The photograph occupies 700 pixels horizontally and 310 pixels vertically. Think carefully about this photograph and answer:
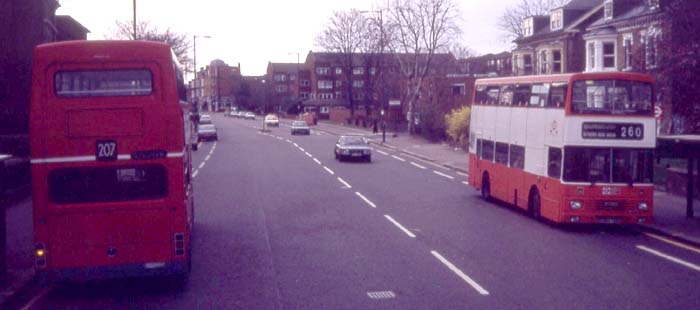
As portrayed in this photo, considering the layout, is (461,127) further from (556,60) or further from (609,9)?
(556,60)

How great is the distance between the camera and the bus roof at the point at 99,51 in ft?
36.2

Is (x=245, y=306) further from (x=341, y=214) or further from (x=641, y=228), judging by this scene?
(x=641, y=228)

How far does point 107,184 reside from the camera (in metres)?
11.3

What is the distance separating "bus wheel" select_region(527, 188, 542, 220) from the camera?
19.3 meters

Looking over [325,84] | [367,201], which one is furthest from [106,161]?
[325,84]

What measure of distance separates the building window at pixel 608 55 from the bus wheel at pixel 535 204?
3050 centimetres

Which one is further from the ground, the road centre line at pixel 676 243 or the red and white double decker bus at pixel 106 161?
the red and white double decker bus at pixel 106 161

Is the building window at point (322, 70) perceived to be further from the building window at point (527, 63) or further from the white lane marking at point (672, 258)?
the white lane marking at point (672, 258)

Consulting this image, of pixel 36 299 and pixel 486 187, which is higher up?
pixel 486 187

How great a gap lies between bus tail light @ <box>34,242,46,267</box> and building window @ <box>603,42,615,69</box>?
4232 cm

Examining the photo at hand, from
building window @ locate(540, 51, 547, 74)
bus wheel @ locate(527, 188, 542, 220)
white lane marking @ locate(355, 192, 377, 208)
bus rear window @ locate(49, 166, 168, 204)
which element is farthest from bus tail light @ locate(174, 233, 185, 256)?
building window @ locate(540, 51, 547, 74)

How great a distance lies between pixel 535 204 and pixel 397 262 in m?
6.95

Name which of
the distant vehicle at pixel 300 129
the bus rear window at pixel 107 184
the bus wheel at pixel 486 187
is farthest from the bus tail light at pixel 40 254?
the distant vehicle at pixel 300 129

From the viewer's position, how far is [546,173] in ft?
61.2
